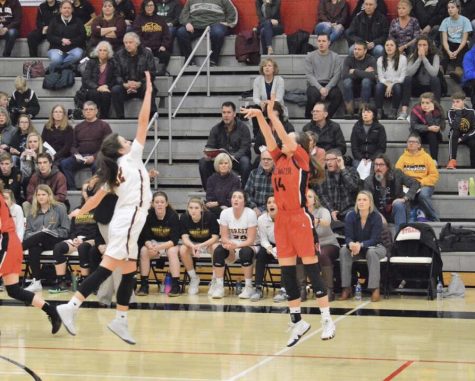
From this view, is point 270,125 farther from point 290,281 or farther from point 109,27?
point 290,281

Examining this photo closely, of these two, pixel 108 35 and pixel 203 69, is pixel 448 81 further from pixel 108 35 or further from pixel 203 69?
pixel 108 35

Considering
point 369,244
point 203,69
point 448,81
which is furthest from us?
point 203,69

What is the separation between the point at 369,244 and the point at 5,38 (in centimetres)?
941

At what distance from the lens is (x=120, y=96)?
17.9m

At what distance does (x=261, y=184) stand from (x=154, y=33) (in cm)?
472

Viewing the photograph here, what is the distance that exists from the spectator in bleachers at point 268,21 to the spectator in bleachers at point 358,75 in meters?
1.75

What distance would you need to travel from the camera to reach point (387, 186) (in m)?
15.1

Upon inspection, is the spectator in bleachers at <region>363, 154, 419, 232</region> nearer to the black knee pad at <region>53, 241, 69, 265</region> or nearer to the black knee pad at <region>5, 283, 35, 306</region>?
the black knee pad at <region>53, 241, 69, 265</region>

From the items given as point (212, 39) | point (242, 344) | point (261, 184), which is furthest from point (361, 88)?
point (242, 344)

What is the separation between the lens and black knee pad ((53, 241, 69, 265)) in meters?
14.9

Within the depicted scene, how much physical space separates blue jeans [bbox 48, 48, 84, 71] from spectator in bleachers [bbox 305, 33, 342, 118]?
14.0ft

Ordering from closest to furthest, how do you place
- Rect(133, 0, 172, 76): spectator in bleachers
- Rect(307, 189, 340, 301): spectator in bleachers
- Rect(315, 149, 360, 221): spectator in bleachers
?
Rect(307, 189, 340, 301): spectator in bleachers → Rect(315, 149, 360, 221): spectator in bleachers → Rect(133, 0, 172, 76): spectator in bleachers

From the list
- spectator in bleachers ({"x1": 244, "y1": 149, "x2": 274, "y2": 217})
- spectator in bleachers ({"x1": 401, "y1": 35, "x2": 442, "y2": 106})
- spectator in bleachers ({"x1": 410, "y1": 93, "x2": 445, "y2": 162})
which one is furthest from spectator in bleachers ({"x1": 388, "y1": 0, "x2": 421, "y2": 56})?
spectator in bleachers ({"x1": 244, "y1": 149, "x2": 274, "y2": 217})

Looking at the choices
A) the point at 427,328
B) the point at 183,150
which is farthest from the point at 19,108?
the point at 427,328
